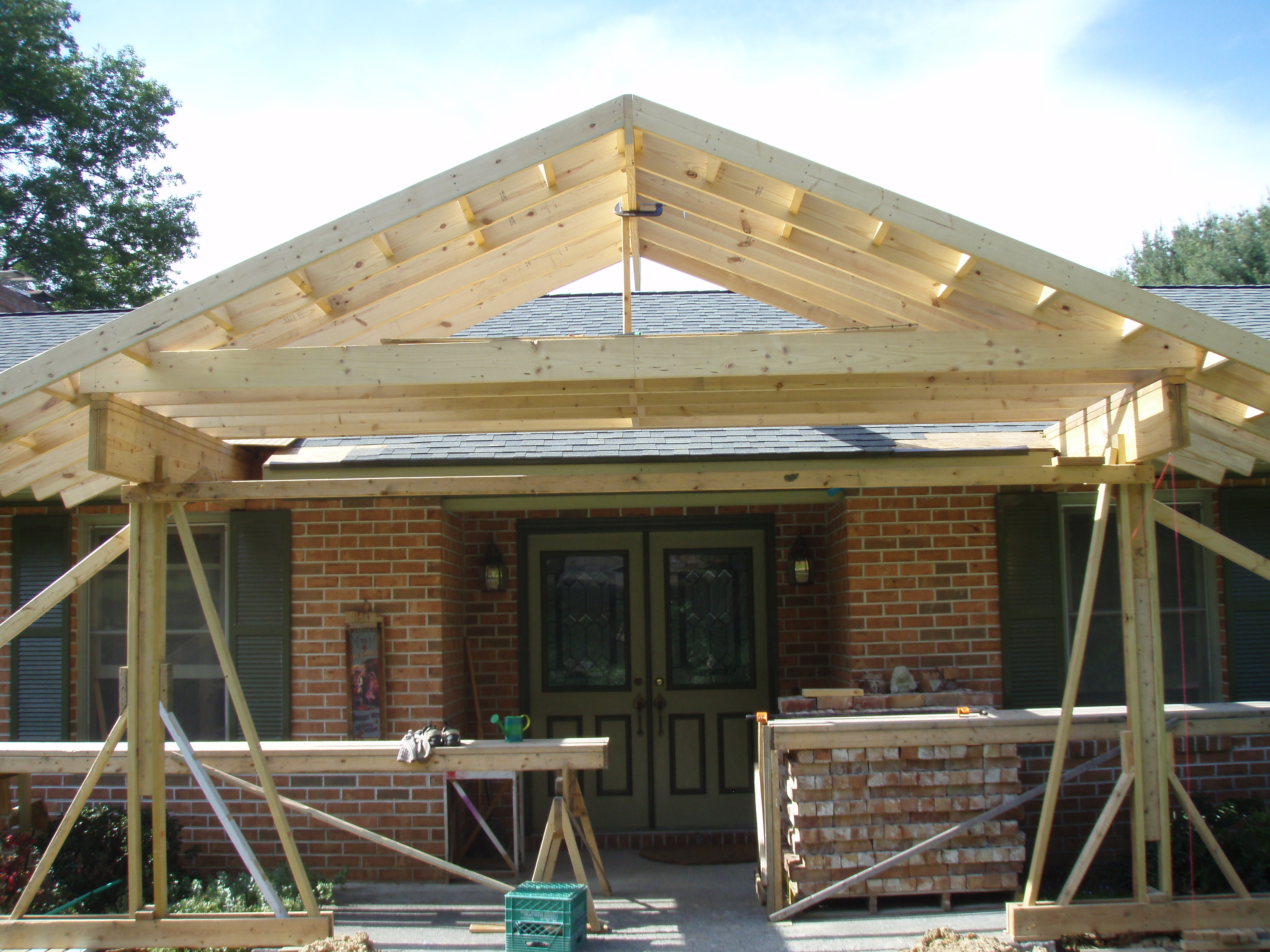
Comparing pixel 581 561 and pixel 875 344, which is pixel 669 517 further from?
pixel 875 344

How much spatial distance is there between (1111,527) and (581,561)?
4176 mm

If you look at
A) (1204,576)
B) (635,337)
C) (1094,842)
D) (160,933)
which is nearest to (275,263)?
(635,337)

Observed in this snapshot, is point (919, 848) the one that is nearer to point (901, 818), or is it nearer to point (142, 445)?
point (901, 818)

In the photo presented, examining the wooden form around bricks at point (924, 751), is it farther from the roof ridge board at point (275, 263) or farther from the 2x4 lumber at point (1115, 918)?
the roof ridge board at point (275, 263)

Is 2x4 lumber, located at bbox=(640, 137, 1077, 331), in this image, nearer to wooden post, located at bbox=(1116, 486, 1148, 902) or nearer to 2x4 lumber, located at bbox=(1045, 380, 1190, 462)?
2x4 lumber, located at bbox=(1045, 380, 1190, 462)

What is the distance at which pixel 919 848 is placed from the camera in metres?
5.68

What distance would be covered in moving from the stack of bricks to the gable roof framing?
6.81 feet

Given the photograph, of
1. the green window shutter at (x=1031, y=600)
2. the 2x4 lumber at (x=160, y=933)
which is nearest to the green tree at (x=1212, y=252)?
the green window shutter at (x=1031, y=600)

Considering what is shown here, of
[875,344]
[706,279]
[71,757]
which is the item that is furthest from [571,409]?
[71,757]

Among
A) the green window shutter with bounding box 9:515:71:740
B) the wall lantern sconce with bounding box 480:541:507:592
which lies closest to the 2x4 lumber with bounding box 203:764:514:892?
the green window shutter with bounding box 9:515:71:740

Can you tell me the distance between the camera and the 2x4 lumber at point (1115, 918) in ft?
15.4

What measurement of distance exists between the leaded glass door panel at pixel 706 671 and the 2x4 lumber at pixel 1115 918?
3484 mm

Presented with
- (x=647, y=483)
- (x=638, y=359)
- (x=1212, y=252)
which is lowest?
(x=647, y=483)

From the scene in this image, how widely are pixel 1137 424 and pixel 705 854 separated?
4581 mm
